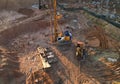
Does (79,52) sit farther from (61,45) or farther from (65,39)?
(61,45)

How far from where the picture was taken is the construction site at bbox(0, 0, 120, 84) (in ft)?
50.7

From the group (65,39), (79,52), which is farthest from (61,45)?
(79,52)

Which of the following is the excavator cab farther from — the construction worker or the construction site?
the construction worker

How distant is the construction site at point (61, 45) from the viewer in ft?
50.7

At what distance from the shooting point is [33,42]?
20391 millimetres

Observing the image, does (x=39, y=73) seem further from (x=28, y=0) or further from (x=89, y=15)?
(x=28, y=0)

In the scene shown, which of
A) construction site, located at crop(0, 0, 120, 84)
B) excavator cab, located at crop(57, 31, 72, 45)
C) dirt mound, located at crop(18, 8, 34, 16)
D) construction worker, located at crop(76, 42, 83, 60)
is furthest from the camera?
dirt mound, located at crop(18, 8, 34, 16)

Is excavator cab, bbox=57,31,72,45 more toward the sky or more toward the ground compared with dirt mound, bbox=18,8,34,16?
more toward the ground

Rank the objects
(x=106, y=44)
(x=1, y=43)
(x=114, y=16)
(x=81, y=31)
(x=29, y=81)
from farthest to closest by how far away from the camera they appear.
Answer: (x=114, y=16)
(x=81, y=31)
(x=1, y=43)
(x=106, y=44)
(x=29, y=81)

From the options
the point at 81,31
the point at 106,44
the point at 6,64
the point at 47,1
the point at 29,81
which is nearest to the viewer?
the point at 29,81

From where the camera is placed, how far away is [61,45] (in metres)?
18.8

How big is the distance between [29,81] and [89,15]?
39.8ft

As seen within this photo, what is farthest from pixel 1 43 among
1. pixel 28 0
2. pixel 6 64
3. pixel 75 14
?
pixel 28 0

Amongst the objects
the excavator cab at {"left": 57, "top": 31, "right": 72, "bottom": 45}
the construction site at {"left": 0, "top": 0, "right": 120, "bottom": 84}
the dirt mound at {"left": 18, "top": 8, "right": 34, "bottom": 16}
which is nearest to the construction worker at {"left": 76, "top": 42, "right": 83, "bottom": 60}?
the construction site at {"left": 0, "top": 0, "right": 120, "bottom": 84}
